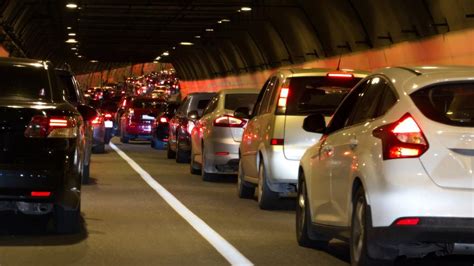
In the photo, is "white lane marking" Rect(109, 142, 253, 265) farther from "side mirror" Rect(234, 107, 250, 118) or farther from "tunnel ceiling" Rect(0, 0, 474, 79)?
"tunnel ceiling" Rect(0, 0, 474, 79)

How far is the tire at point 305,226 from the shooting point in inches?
378

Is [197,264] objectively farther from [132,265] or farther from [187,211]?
[187,211]

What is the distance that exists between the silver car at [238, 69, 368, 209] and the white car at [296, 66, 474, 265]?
3.87 meters

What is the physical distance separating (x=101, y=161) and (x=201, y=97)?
2846 mm

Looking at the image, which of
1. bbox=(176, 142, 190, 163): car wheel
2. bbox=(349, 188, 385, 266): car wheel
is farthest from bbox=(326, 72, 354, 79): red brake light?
bbox=(176, 142, 190, 163): car wheel

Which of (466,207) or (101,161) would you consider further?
(101,161)

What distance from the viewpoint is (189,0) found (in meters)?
38.8

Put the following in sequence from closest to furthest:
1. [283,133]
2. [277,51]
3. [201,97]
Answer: [283,133] → [201,97] → [277,51]

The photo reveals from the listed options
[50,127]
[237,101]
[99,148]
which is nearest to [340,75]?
[50,127]

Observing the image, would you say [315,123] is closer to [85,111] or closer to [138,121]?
[85,111]

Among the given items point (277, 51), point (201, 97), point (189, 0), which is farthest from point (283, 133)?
point (277, 51)

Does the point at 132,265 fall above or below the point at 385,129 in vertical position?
below

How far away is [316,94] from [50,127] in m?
4.39

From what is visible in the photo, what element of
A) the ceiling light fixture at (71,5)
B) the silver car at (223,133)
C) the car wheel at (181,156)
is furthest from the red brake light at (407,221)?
the ceiling light fixture at (71,5)
